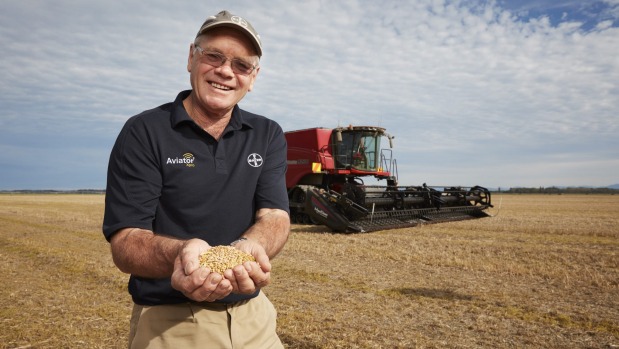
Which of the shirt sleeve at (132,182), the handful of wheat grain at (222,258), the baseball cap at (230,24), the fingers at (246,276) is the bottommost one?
the fingers at (246,276)

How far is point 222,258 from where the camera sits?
1.39 m

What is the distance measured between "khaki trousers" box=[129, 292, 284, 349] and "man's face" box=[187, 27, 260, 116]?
2.52 feet

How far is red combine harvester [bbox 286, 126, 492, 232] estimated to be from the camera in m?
13.8

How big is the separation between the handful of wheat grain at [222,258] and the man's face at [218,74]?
0.61 m

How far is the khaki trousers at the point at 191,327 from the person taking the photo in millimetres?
1674

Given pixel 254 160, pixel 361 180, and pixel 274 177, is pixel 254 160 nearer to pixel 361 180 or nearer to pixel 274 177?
pixel 274 177

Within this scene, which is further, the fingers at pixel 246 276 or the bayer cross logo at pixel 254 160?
the bayer cross logo at pixel 254 160

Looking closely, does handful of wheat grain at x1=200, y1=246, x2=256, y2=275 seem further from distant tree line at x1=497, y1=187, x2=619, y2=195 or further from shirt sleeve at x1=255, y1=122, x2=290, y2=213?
distant tree line at x1=497, y1=187, x2=619, y2=195

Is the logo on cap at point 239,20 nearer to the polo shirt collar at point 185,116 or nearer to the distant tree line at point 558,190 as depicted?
the polo shirt collar at point 185,116

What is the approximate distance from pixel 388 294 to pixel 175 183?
4703 millimetres

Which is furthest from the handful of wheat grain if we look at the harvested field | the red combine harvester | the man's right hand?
the red combine harvester

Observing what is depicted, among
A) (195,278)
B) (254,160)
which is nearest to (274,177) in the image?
(254,160)

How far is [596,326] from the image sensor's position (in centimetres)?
464

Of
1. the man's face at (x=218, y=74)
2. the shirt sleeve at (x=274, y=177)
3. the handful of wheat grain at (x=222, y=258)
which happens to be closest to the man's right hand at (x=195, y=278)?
the handful of wheat grain at (x=222, y=258)
